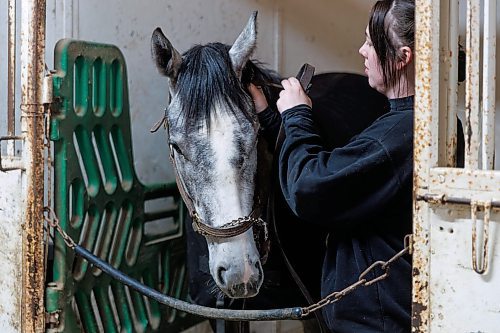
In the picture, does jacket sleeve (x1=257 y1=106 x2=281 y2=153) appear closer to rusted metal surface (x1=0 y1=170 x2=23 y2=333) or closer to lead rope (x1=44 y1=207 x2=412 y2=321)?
lead rope (x1=44 y1=207 x2=412 y2=321)

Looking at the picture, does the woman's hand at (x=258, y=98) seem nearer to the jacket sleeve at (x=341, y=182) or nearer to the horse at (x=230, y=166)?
the horse at (x=230, y=166)

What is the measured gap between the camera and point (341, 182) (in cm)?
135

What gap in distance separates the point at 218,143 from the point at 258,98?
0.24 meters

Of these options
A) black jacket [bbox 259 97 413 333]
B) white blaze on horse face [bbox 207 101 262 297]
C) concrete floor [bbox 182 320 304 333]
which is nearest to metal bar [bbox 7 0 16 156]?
white blaze on horse face [bbox 207 101 262 297]

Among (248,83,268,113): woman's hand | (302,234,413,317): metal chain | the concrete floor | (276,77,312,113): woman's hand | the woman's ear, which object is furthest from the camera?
the concrete floor

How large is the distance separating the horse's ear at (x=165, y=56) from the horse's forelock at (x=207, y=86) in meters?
0.02

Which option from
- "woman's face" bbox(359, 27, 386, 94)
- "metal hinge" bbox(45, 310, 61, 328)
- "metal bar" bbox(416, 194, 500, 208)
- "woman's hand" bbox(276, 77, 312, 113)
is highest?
"woman's face" bbox(359, 27, 386, 94)

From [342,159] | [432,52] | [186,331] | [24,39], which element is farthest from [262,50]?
[432,52]

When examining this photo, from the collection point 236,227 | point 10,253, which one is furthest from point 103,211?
point 236,227

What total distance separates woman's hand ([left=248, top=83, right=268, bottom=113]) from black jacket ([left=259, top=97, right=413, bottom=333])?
0.35m

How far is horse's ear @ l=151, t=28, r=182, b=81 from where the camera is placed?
1811mm

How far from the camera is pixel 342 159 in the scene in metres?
1.39

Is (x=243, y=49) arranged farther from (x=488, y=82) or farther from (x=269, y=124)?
(x=488, y=82)

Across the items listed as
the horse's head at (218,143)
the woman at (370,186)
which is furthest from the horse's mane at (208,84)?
the woman at (370,186)
